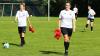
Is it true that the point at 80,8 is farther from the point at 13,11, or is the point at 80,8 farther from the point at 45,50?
the point at 45,50

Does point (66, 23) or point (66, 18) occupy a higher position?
point (66, 18)

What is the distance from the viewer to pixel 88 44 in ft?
68.5

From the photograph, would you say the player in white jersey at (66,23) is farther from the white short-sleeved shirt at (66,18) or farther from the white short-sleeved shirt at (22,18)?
the white short-sleeved shirt at (22,18)

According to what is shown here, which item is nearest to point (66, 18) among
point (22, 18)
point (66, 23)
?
point (66, 23)

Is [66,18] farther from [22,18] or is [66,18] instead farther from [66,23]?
[22,18]

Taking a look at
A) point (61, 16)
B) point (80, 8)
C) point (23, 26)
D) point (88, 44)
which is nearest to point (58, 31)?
point (61, 16)

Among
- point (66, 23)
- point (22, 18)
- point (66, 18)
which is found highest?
point (66, 18)

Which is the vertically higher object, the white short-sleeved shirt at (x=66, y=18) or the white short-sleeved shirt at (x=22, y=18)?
the white short-sleeved shirt at (x=66, y=18)

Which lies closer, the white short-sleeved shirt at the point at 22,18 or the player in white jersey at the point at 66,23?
the player in white jersey at the point at 66,23

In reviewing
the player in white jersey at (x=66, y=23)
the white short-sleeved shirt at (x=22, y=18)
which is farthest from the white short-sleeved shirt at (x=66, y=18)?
the white short-sleeved shirt at (x=22, y=18)

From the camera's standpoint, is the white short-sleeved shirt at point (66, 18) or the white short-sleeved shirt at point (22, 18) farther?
the white short-sleeved shirt at point (22, 18)

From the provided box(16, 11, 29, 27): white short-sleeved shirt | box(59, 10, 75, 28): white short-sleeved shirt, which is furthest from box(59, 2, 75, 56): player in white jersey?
box(16, 11, 29, 27): white short-sleeved shirt

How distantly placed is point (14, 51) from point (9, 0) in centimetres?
5183

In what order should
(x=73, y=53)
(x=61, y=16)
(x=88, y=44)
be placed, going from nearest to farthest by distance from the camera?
(x=61, y=16) < (x=73, y=53) < (x=88, y=44)
